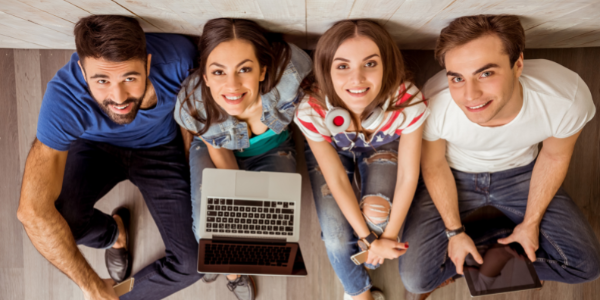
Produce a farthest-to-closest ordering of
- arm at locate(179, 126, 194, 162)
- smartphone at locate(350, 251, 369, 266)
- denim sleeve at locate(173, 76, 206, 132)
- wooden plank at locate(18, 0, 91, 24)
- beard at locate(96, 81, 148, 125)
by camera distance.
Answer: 1. arm at locate(179, 126, 194, 162)
2. smartphone at locate(350, 251, 369, 266)
3. denim sleeve at locate(173, 76, 206, 132)
4. beard at locate(96, 81, 148, 125)
5. wooden plank at locate(18, 0, 91, 24)

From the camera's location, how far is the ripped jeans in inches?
63.9

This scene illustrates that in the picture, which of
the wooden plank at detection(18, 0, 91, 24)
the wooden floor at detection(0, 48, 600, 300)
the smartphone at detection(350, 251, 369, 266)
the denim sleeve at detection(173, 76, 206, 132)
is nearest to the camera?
the wooden plank at detection(18, 0, 91, 24)

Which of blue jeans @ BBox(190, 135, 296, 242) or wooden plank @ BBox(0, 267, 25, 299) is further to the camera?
wooden plank @ BBox(0, 267, 25, 299)

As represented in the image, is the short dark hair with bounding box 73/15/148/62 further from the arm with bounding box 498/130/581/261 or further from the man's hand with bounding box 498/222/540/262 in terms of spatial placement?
the man's hand with bounding box 498/222/540/262

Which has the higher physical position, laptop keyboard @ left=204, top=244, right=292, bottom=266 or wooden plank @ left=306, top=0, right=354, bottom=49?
wooden plank @ left=306, top=0, right=354, bottom=49

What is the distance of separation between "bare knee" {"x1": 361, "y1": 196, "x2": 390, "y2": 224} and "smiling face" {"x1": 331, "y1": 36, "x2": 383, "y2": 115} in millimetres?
561

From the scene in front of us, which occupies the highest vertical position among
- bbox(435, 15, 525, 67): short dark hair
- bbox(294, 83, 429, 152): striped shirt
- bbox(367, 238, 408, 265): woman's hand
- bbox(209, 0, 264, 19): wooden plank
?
bbox(209, 0, 264, 19): wooden plank

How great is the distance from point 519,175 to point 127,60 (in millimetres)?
1842

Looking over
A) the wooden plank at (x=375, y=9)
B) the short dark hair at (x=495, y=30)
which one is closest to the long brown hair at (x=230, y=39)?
the wooden plank at (x=375, y=9)

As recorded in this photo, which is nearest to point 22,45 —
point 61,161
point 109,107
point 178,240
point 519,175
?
point 61,161

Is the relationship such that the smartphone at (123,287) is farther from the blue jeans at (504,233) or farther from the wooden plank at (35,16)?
the blue jeans at (504,233)

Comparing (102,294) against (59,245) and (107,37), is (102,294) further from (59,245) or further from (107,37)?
(107,37)

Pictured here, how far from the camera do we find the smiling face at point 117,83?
121cm

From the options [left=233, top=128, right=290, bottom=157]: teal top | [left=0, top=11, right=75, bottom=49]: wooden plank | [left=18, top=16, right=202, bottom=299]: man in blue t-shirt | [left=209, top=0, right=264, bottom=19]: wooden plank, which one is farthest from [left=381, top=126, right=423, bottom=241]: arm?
[left=0, top=11, right=75, bottom=49]: wooden plank
